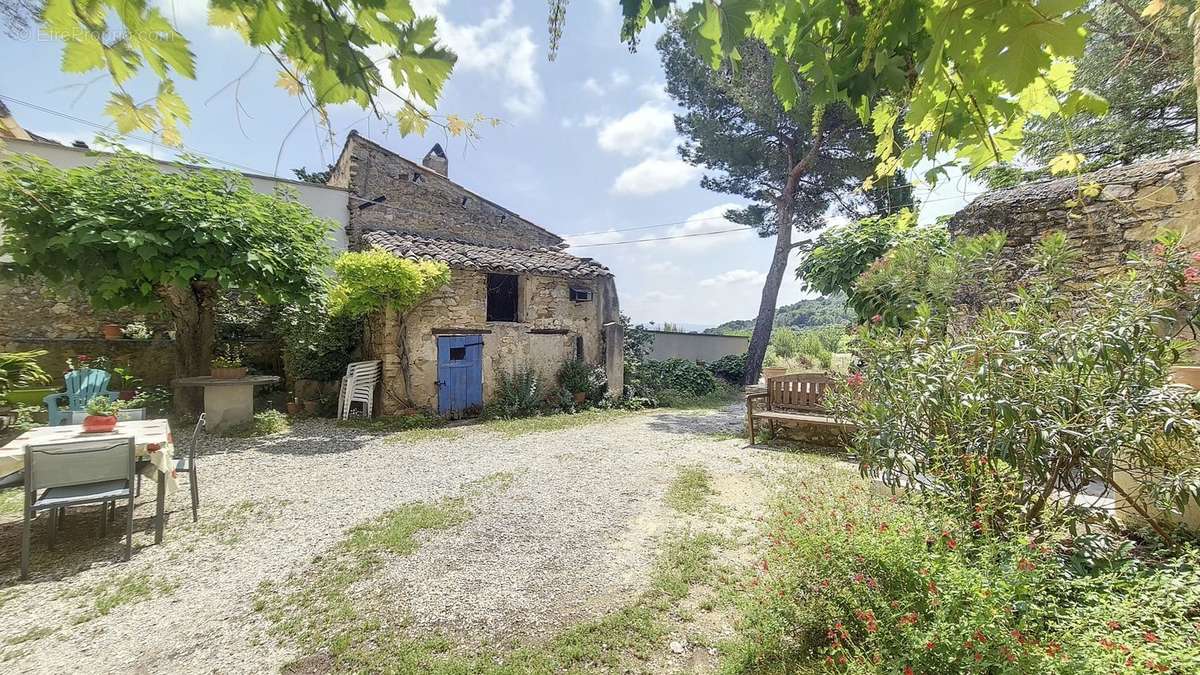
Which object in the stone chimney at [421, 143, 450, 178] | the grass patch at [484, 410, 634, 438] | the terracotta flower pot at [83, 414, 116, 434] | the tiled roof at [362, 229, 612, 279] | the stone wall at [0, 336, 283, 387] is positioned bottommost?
the grass patch at [484, 410, 634, 438]

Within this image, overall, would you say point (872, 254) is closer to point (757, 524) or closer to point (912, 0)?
point (757, 524)

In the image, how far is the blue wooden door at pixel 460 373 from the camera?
872 cm

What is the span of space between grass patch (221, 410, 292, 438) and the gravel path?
0.75m

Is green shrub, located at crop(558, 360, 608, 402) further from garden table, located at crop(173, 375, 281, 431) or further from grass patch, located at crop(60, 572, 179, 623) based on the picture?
grass patch, located at crop(60, 572, 179, 623)

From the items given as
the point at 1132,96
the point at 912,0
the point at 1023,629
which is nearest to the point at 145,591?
the point at 1023,629

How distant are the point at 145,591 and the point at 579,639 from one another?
111 inches

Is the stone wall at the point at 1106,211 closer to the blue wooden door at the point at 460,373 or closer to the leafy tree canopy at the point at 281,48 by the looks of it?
the leafy tree canopy at the point at 281,48

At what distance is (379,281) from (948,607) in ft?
26.0

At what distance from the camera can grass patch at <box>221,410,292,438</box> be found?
6801 millimetres

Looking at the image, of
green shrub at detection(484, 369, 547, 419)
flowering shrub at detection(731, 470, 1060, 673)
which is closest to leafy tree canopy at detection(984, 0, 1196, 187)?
flowering shrub at detection(731, 470, 1060, 673)

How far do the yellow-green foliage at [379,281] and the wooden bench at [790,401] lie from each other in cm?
577

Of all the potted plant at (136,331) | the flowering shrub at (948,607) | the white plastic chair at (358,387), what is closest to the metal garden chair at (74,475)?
the flowering shrub at (948,607)

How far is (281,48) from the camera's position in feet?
4.47

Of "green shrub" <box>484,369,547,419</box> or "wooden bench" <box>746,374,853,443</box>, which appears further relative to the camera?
"green shrub" <box>484,369,547,419</box>
